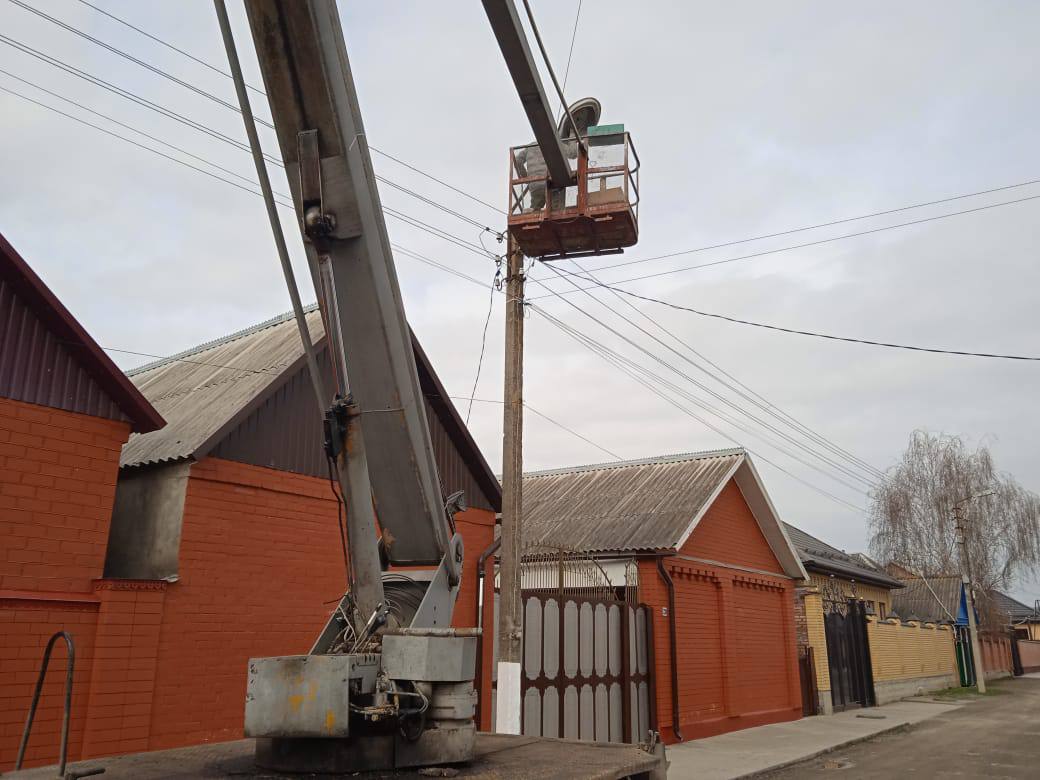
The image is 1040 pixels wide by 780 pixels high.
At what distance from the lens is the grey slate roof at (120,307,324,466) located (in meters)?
9.81

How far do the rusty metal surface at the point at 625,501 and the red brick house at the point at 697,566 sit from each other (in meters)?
0.04

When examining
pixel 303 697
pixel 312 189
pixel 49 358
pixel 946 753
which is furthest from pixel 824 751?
pixel 312 189

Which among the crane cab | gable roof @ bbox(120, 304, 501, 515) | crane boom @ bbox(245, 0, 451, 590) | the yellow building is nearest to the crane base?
crane boom @ bbox(245, 0, 451, 590)

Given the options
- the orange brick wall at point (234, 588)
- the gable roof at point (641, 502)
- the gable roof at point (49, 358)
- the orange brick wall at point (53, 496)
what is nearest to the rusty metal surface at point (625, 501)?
the gable roof at point (641, 502)

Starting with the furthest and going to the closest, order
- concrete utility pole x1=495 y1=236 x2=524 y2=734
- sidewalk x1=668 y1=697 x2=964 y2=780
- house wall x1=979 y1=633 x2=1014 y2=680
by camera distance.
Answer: house wall x1=979 y1=633 x2=1014 y2=680, sidewalk x1=668 y1=697 x2=964 y2=780, concrete utility pole x1=495 y1=236 x2=524 y2=734

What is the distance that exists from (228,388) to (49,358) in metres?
2.77

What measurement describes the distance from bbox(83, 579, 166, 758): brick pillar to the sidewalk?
22.9ft

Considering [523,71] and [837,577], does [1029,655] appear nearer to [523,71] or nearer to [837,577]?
[837,577]

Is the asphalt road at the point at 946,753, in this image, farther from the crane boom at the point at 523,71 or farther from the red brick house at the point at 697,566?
the crane boom at the point at 523,71

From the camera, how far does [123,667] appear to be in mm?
8445

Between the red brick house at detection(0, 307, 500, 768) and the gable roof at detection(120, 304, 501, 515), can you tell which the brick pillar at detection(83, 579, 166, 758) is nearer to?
the red brick house at detection(0, 307, 500, 768)

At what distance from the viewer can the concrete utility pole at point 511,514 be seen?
359 inches

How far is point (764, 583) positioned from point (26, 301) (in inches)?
656

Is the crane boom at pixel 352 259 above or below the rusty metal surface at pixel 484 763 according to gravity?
above
